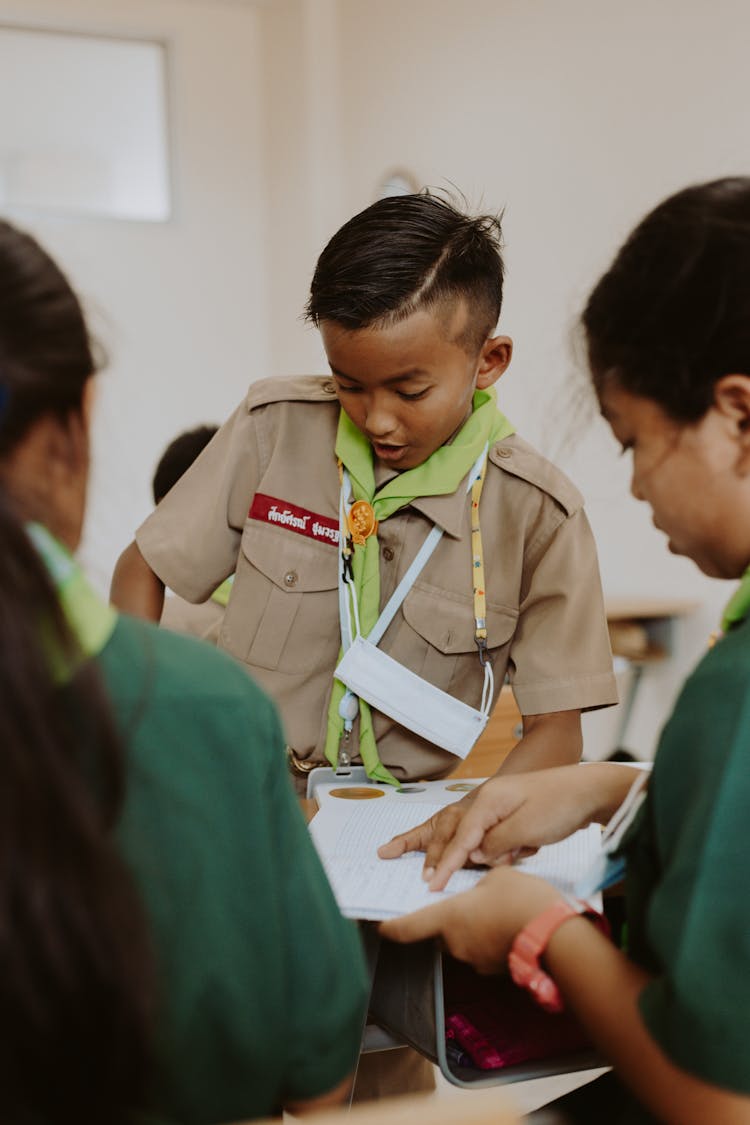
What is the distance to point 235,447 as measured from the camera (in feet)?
5.33

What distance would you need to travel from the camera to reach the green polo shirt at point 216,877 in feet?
2.17

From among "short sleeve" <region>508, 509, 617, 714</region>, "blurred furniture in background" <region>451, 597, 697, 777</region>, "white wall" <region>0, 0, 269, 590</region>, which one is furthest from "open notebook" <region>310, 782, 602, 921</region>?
"white wall" <region>0, 0, 269, 590</region>

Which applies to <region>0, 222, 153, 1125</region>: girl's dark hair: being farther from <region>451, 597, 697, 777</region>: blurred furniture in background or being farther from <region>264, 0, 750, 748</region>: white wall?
<region>451, 597, 697, 777</region>: blurred furniture in background

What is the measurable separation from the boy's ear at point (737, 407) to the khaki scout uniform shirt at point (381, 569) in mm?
690

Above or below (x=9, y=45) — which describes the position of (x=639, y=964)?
below

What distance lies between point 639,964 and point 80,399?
23.3 inches

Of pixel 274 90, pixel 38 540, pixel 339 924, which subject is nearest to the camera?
pixel 38 540

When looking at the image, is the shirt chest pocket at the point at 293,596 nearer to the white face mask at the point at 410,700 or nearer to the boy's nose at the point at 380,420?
the white face mask at the point at 410,700

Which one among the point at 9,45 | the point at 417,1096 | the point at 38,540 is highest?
the point at 9,45

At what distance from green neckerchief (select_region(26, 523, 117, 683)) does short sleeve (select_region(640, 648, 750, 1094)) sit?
40cm

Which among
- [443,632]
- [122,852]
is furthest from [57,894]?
[443,632]

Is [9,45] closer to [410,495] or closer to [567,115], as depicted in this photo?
[567,115]

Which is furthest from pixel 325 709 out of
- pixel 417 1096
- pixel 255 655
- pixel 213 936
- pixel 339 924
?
pixel 213 936

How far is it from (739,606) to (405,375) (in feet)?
2.24
